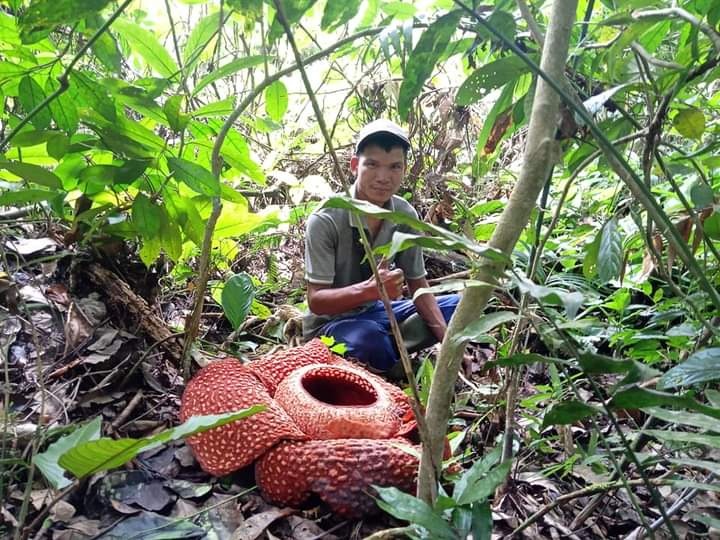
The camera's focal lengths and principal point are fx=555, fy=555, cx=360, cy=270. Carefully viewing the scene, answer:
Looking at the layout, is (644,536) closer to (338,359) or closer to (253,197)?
(338,359)

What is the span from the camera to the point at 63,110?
47.6 inches

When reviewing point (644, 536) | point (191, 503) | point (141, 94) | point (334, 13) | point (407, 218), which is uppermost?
point (334, 13)

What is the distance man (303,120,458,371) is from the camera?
2.41 m

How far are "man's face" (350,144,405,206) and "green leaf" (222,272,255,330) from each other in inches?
33.2

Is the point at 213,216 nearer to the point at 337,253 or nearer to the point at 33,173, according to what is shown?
the point at 33,173

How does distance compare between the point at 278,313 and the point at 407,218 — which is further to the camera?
the point at 278,313

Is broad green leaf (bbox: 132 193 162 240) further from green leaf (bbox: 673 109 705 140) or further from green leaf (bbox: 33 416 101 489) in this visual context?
green leaf (bbox: 673 109 705 140)

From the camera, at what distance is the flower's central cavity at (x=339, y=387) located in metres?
1.72

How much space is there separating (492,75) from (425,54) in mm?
166

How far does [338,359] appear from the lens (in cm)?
195

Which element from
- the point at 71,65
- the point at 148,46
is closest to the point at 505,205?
the point at 148,46

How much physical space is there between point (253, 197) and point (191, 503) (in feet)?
8.27

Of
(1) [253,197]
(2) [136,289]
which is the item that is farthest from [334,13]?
(1) [253,197]

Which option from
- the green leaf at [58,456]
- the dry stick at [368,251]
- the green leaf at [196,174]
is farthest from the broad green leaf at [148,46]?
the green leaf at [58,456]
